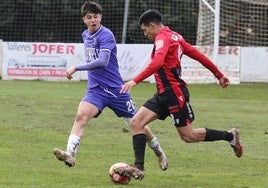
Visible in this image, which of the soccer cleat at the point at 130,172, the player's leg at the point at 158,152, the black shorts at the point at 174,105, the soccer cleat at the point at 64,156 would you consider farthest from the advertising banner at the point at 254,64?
the soccer cleat at the point at 130,172

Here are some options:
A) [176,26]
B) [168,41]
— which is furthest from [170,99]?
[176,26]

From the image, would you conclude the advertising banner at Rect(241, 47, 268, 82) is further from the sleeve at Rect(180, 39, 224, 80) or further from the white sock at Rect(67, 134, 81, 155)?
the white sock at Rect(67, 134, 81, 155)

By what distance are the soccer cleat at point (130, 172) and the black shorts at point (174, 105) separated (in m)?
0.83

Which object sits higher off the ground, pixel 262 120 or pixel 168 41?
pixel 168 41

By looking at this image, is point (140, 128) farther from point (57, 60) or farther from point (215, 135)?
point (57, 60)

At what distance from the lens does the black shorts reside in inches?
390

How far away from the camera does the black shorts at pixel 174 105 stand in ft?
32.5

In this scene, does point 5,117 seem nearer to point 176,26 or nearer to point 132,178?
point 132,178

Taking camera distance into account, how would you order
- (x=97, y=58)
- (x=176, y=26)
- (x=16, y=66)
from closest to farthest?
(x=97, y=58)
(x=16, y=66)
(x=176, y=26)

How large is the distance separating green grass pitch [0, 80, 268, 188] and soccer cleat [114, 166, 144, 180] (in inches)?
6.6

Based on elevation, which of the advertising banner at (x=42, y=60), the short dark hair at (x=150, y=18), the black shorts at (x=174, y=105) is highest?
the short dark hair at (x=150, y=18)

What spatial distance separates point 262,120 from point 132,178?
969 cm

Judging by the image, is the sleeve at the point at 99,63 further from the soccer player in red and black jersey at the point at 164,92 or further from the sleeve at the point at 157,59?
the sleeve at the point at 157,59

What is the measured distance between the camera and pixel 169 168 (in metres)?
11.1
